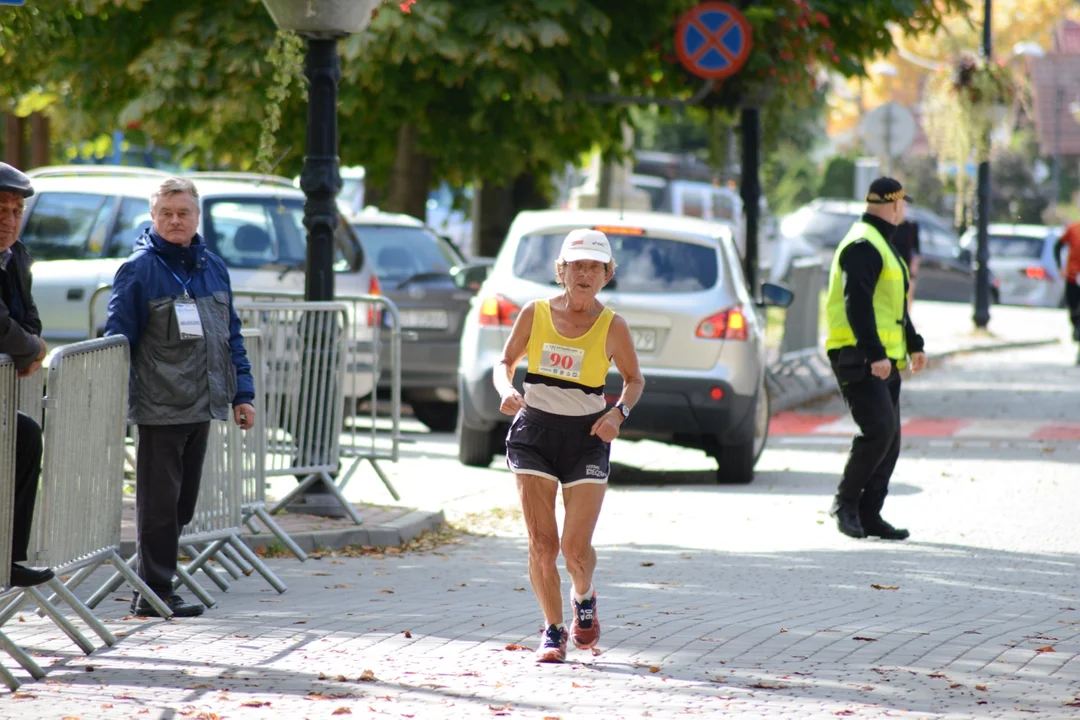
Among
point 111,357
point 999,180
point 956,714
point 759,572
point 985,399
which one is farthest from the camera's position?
point 999,180

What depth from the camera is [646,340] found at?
40.7ft

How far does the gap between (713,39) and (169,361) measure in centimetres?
1050

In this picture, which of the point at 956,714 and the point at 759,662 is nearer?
the point at 956,714

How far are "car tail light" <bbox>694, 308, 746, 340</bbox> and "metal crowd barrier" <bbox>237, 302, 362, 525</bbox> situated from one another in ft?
9.69

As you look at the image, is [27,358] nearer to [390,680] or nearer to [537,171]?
[390,680]

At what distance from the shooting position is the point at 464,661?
263 inches

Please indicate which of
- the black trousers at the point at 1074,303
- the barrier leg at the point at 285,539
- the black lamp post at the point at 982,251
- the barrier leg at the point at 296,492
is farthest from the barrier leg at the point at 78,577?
the black lamp post at the point at 982,251

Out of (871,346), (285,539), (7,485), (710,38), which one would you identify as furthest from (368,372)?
(7,485)

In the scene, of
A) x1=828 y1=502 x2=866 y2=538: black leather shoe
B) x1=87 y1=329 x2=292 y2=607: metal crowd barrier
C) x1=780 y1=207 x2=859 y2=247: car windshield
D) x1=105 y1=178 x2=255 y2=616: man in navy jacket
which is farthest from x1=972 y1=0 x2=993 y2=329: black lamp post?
x1=105 y1=178 x2=255 y2=616: man in navy jacket

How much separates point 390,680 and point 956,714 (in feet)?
5.87

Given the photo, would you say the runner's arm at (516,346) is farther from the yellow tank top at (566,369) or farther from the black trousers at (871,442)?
the black trousers at (871,442)

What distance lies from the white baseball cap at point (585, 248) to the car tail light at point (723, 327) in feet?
18.6

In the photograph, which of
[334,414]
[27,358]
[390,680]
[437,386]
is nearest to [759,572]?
[334,414]

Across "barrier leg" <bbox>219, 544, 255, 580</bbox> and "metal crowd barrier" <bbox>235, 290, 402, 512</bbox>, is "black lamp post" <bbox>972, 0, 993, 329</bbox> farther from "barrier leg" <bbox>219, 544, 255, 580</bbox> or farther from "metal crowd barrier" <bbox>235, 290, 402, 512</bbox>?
"barrier leg" <bbox>219, 544, 255, 580</bbox>
